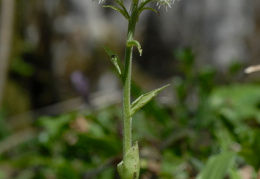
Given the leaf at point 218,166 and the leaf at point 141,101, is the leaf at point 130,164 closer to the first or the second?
the leaf at point 141,101

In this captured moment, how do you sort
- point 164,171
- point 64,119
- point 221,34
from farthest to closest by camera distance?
point 221,34
point 64,119
point 164,171

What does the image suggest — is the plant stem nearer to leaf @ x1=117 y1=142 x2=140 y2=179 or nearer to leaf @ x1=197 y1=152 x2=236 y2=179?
leaf @ x1=117 y1=142 x2=140 y2=179

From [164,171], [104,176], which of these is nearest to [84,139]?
[104,176]

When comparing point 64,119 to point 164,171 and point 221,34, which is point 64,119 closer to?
point 164,171

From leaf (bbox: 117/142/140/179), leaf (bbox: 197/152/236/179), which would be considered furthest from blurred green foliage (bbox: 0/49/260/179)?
leaf (bbox: 117/142/140/179)

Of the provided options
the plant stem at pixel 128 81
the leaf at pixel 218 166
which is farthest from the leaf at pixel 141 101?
the leaf at pixel 218 166

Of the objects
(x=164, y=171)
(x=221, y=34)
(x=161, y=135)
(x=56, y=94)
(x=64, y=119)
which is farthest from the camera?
(x=56, y=94)

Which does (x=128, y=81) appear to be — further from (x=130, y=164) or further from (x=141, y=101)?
(x=130, y=164)
